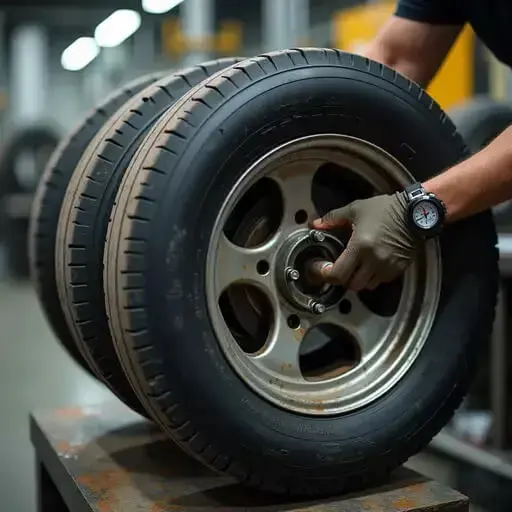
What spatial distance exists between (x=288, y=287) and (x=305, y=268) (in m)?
0.06

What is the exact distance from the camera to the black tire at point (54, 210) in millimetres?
1736

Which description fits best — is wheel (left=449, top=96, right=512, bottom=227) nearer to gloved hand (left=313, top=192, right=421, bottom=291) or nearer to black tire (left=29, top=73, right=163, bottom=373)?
black tire (left=29, top=73, right=163, bottom=373)

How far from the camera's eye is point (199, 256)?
119 cm

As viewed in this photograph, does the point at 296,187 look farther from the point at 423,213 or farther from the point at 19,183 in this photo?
the point at 19,183

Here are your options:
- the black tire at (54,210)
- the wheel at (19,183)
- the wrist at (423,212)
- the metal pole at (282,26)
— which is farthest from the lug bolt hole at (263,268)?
the wheel at (19,183)

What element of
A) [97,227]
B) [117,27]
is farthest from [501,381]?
[117,27]

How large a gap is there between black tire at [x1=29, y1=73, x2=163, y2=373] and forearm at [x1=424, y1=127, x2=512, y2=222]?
0.81 metres

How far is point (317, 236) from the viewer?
1360 mm

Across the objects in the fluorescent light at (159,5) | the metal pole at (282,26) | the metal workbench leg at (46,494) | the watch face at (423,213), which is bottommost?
the metal workbench leg at (46,494)

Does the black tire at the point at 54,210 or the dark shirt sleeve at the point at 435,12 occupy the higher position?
the dark shirt sleeve at the point at 435,12

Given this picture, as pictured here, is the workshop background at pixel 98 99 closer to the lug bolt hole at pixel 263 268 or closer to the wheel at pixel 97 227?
the wheel at pixel 97 227

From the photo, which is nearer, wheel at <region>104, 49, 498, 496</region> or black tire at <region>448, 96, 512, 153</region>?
wheel at <region>104, 49, 498, 496</region>

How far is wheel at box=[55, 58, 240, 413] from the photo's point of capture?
1383 mm

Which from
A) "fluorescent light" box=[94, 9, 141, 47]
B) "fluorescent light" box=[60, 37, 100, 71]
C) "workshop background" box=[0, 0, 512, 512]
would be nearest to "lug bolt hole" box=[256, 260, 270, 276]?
"workshop background" box=[0, 0, 512, 512]
